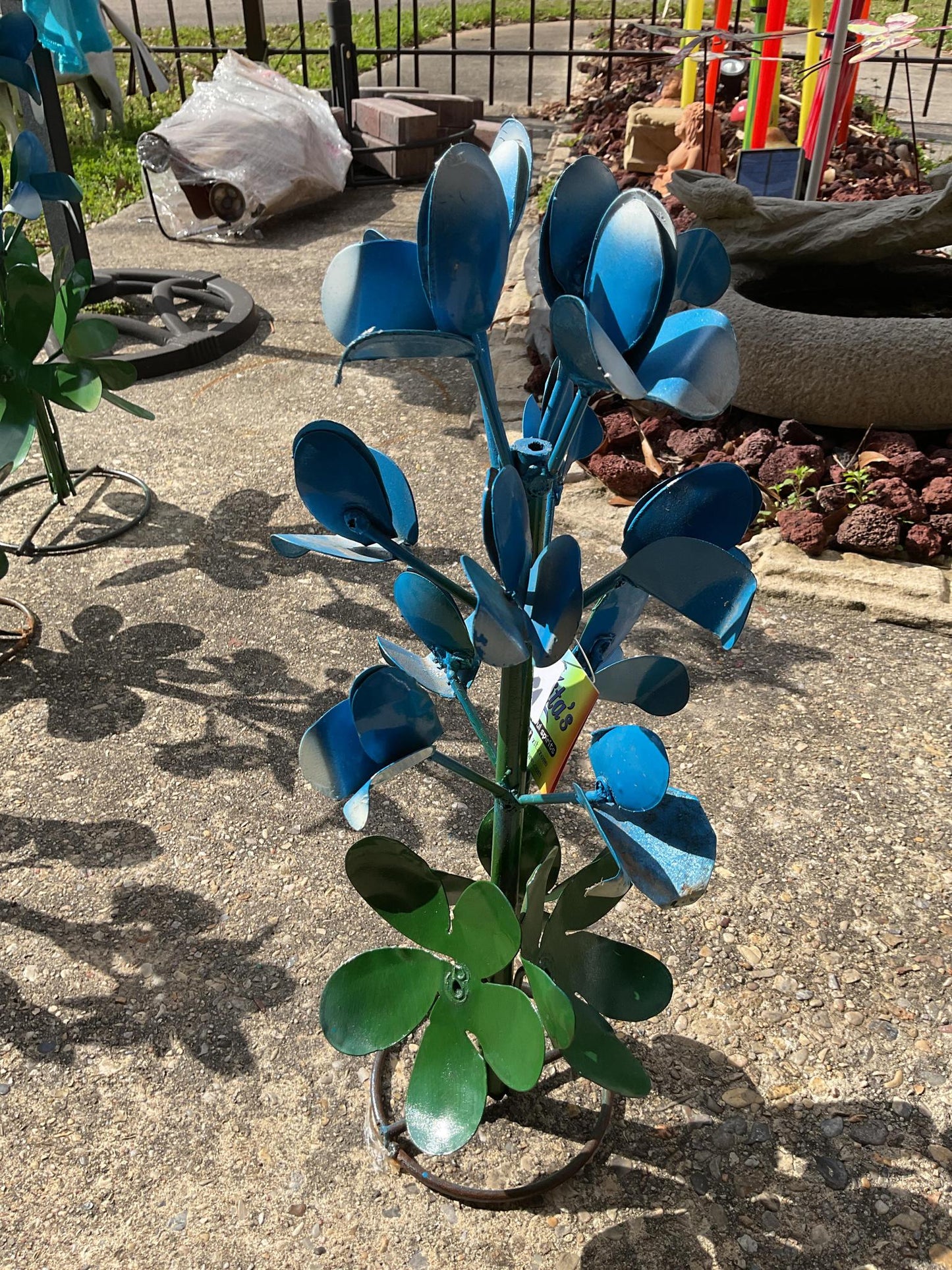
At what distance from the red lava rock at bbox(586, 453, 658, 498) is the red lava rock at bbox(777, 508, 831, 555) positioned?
463 millimetres

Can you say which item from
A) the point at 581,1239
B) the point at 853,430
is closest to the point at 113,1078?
the point at 581,1239

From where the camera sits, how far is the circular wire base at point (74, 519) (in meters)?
3.24

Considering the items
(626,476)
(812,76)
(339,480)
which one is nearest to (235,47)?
(812,76)

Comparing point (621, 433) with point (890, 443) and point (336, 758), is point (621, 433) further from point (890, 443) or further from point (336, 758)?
point (336, 758)

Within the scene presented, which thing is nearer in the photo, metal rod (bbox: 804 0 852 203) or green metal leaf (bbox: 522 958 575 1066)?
green metal leaf (bbox: 522 958 575 1066)

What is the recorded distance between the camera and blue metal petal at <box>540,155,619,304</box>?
1184 mm

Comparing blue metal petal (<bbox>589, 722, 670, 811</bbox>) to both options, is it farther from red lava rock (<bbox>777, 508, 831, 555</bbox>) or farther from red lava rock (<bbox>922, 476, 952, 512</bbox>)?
red lava rock (<bbox>922, 476, 952, 512</bbox>)

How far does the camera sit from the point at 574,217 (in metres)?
1.20

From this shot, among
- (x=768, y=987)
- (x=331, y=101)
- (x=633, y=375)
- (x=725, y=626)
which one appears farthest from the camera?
(x=331, y=101)

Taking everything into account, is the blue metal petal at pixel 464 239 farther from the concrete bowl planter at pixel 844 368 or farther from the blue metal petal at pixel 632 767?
the concrete bowl planter at pixel 844 368

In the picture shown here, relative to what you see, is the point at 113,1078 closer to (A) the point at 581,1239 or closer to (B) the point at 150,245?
(A) the point at 581,1239

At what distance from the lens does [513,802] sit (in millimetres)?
1542

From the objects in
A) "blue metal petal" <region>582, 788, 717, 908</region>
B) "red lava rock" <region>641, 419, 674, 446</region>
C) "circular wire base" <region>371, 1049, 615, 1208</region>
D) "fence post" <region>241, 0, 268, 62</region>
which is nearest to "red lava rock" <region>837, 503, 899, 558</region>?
"red lava rock" <region>641, 419, 674, 446</region>

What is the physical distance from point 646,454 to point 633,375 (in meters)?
2.64
